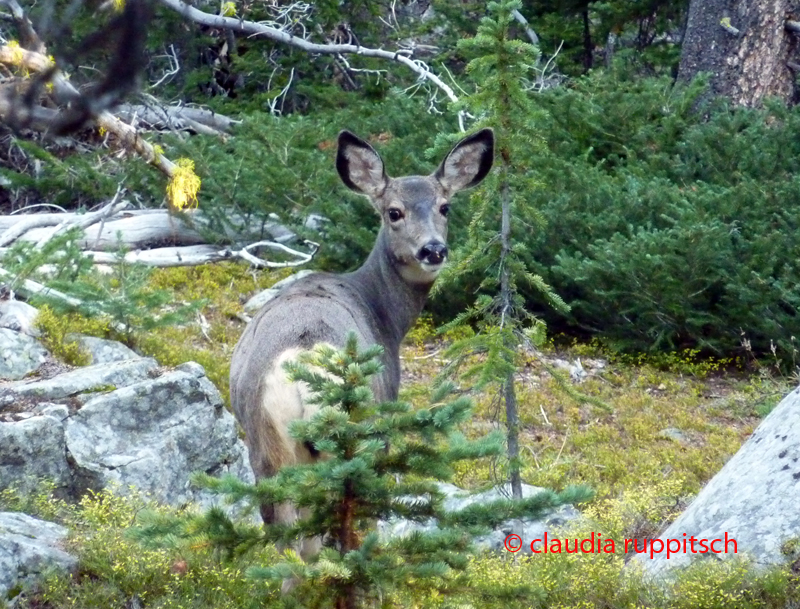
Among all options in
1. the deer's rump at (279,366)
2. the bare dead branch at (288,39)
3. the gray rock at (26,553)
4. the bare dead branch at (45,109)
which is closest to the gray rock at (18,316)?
the bare dead branch at (45,109)

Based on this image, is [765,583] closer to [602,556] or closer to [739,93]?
[602,556]

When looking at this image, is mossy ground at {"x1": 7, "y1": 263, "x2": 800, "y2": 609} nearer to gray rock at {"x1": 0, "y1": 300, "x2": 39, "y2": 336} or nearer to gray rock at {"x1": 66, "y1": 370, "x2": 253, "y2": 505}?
gray rock at {"x1": 0, "y1": 300, "x2": 39, "y2": 336}

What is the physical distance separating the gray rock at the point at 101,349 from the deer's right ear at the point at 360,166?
2.84m

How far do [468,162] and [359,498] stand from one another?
353 cm

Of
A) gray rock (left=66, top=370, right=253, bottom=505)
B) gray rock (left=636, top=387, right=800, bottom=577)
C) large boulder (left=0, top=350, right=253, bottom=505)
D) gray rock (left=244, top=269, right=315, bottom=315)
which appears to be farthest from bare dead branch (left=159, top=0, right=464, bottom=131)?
gray rock (left=636, top=387, right=800, bottom=577)

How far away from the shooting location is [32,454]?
668cm

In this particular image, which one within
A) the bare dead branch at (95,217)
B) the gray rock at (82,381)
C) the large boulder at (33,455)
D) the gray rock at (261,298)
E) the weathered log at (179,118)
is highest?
the weathered log at (179,118)

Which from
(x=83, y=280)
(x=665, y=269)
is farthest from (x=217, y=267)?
(x=665, y=269)

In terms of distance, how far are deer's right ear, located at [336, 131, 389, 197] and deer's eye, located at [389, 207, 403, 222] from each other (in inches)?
11.7

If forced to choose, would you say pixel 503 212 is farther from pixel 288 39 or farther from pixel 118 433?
pixel 288 39

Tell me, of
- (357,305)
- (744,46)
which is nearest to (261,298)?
(357,305)

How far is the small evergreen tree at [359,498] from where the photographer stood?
3943mm

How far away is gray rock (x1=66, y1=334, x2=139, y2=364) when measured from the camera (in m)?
9.06

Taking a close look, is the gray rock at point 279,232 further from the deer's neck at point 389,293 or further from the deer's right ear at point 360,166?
the deer's neck at point 389,293
